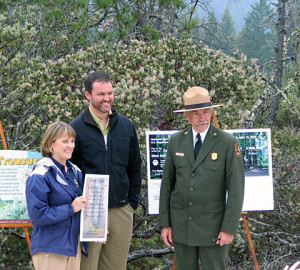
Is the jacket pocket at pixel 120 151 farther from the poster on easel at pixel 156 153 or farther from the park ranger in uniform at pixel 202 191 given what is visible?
the poster on easel at pixel 156 153

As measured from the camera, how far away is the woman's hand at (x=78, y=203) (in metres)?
3.27

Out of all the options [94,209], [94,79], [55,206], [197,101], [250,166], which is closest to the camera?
[55,206]

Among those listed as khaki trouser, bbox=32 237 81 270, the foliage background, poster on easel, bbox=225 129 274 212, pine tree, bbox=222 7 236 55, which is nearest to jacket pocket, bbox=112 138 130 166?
khaki trouser, bbox=32 237 81 270

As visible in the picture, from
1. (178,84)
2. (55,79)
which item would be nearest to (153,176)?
(178,84)

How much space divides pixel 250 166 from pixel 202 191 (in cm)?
145

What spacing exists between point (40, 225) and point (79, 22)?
234 inches

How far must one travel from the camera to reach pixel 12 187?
4.24 meters

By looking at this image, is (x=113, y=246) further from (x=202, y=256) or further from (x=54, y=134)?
(x=54, y=134)

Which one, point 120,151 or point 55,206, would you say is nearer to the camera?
point 55,206

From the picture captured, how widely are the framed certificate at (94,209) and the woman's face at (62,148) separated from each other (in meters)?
0.22

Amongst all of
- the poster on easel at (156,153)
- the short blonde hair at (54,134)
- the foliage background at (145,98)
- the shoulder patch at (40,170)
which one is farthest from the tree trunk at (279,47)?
the shoulder patch at (40,170)

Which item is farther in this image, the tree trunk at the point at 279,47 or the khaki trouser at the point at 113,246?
the tree trunk at the point at 279,47

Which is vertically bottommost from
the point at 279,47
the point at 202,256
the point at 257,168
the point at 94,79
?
the point at 202,256

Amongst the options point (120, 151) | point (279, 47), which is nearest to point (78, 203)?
point (120, 151)
